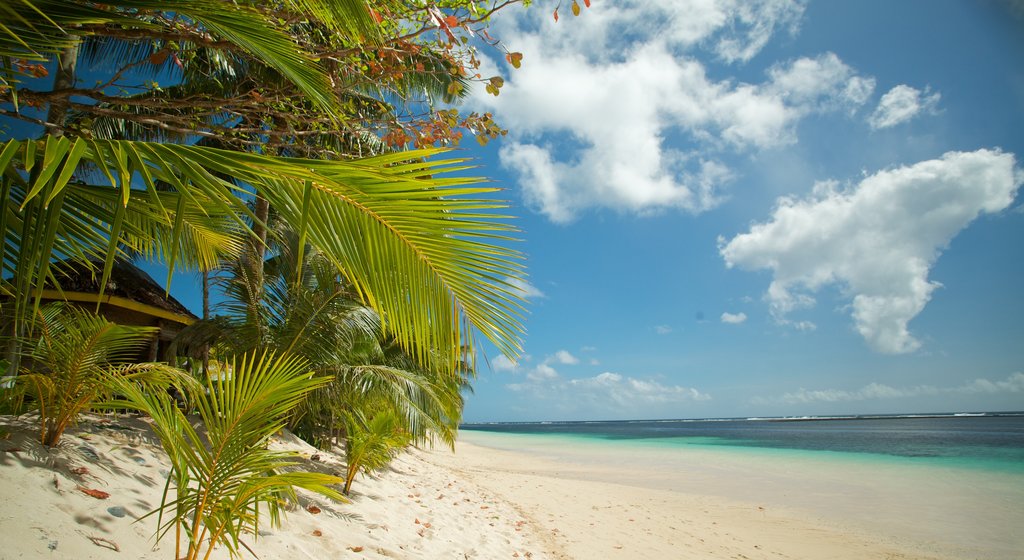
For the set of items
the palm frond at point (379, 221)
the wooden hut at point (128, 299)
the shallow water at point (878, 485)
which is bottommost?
the shallow water at point (878, 485)

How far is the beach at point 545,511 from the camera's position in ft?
8.82

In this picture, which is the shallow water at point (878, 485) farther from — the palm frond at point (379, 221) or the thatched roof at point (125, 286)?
the thatched roof at point (125, 286)

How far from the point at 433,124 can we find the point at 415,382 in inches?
175

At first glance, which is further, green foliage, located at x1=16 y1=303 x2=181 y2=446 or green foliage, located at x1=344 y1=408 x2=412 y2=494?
green foliage, located at x1=344 y1=408 x2=412 y2=494

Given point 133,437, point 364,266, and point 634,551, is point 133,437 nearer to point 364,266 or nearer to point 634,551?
point 364,266

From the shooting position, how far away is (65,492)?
2.73m

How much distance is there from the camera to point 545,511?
7758 millimetres

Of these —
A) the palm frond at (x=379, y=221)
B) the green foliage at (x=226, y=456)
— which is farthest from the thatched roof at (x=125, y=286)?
the palm frond at (x=379, y=221)

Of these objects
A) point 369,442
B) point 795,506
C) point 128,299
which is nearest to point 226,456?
point 369,442

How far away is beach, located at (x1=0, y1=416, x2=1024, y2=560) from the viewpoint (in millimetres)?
2688

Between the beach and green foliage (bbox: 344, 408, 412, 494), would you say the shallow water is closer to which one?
the beach

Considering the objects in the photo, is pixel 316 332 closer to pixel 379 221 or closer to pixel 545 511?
pixel 545 511

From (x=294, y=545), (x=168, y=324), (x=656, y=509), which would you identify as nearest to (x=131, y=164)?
(x=294, y=545)

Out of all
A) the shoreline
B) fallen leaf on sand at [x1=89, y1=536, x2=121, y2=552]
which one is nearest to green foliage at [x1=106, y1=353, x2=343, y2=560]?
fallen leaf on sand at [x1=89, y1=536, x2=121, y2=552]
